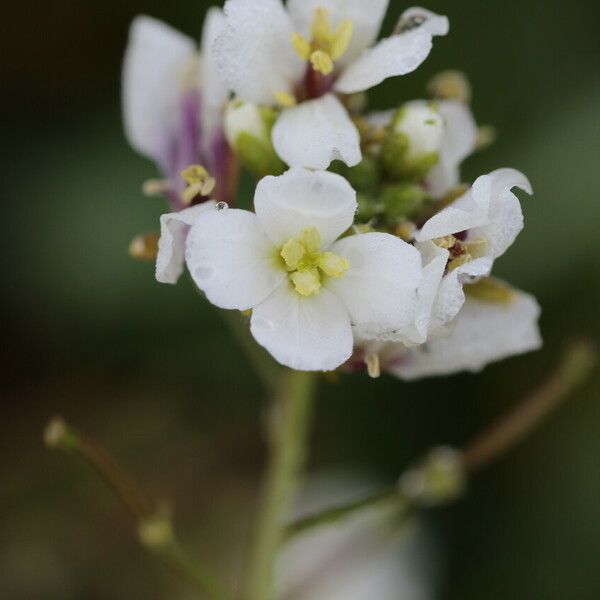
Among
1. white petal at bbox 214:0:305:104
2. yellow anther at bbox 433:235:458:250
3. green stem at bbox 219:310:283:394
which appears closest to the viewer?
yellow anther at bbox 433:235:458:250

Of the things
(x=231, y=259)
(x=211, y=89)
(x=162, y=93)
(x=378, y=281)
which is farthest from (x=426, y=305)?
(x=162, y=93)

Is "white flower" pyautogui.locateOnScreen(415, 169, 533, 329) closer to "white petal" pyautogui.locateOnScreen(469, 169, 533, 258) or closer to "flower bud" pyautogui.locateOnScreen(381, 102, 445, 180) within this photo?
"white petal" pyautogui.locateOnScreen(469, 169, 533, 258)

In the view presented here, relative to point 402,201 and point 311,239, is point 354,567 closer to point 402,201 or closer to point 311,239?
point 402,201

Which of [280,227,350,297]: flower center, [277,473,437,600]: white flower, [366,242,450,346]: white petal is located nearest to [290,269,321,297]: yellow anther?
[280,227,350,297]: flower center

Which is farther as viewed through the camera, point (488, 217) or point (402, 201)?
point (402, 201)

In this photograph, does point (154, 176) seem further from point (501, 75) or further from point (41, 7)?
point (501, 75)

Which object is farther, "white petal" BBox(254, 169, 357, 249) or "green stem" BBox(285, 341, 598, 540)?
"green stem" BBox(285, 341, 598, 540)

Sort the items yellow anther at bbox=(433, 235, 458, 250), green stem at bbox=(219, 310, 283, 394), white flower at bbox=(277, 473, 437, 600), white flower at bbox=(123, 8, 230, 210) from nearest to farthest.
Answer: yellow anther at bbox=(433, 235, 458, 250), white flower at bbox=(123, 8, 230, 210), green stem at bbox=(219, 310, 283, 394), white flower at bbox=(277, 473, 437, 600)
